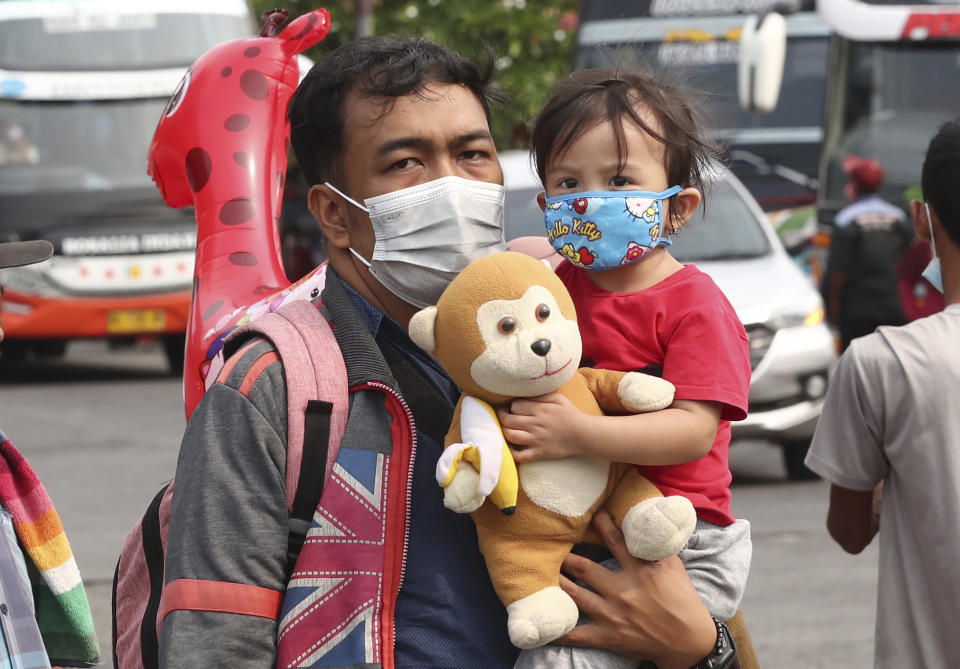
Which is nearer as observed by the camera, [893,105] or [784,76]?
[893,105]

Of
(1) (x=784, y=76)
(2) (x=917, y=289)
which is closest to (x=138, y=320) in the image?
(1) (x=784, y=76)

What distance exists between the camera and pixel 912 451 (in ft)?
9.52

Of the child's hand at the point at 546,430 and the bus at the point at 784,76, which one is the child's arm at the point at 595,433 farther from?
the bus at the point at 784,76

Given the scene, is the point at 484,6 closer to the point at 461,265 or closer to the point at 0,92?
the point at 0,92

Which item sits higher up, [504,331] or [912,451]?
[504,331]

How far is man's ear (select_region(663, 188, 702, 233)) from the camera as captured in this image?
8.59ft

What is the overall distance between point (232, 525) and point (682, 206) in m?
1.00

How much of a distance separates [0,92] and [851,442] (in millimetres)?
12359

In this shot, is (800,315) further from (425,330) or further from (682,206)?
(425,330)

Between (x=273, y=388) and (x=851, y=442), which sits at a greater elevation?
(x=273, y=388)

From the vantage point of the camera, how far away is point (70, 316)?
1362 cm

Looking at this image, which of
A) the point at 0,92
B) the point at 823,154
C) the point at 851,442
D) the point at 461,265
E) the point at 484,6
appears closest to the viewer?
the point at 461,265

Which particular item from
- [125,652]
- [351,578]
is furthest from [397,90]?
[125,652]

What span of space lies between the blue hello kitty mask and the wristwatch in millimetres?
638
